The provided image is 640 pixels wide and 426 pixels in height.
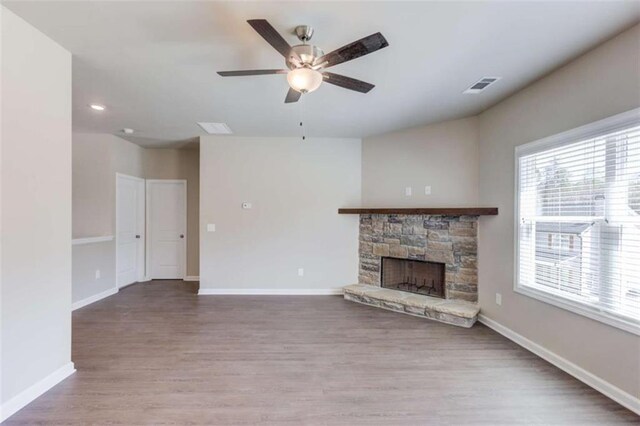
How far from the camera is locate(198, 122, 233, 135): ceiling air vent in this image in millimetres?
4098

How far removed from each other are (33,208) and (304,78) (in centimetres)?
207

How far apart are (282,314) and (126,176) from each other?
146 inches

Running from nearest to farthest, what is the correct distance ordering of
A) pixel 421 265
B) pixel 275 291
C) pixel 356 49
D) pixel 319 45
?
pixel 356 49 < pixel 319 45 < pixel 421 265 < pixel 275 291

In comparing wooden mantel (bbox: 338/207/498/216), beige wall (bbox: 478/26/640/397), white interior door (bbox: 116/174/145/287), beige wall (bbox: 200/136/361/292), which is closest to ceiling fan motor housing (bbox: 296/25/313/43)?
beige wall (bbox: 478/26/640/397)

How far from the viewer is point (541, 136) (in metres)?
2.72

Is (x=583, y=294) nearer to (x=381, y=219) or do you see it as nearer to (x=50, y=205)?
(x=381, y=219)

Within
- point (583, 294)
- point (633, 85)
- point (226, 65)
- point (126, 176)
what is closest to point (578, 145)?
point (633, 85)

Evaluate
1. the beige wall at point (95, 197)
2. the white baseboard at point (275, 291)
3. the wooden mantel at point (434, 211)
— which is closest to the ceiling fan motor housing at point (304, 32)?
the wooden mantel at point (434, 211)

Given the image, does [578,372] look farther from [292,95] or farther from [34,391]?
[34,391]

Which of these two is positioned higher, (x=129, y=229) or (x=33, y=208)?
(x=33, y=208)

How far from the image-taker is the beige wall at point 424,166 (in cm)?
380

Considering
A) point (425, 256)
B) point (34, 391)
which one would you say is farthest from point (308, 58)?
point (425, 256)

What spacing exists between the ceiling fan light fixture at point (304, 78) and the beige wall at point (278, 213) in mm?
2906

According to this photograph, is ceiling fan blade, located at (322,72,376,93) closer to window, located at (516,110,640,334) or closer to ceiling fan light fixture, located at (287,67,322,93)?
ceiling fan light fixture, located at (287,67,322,93)
